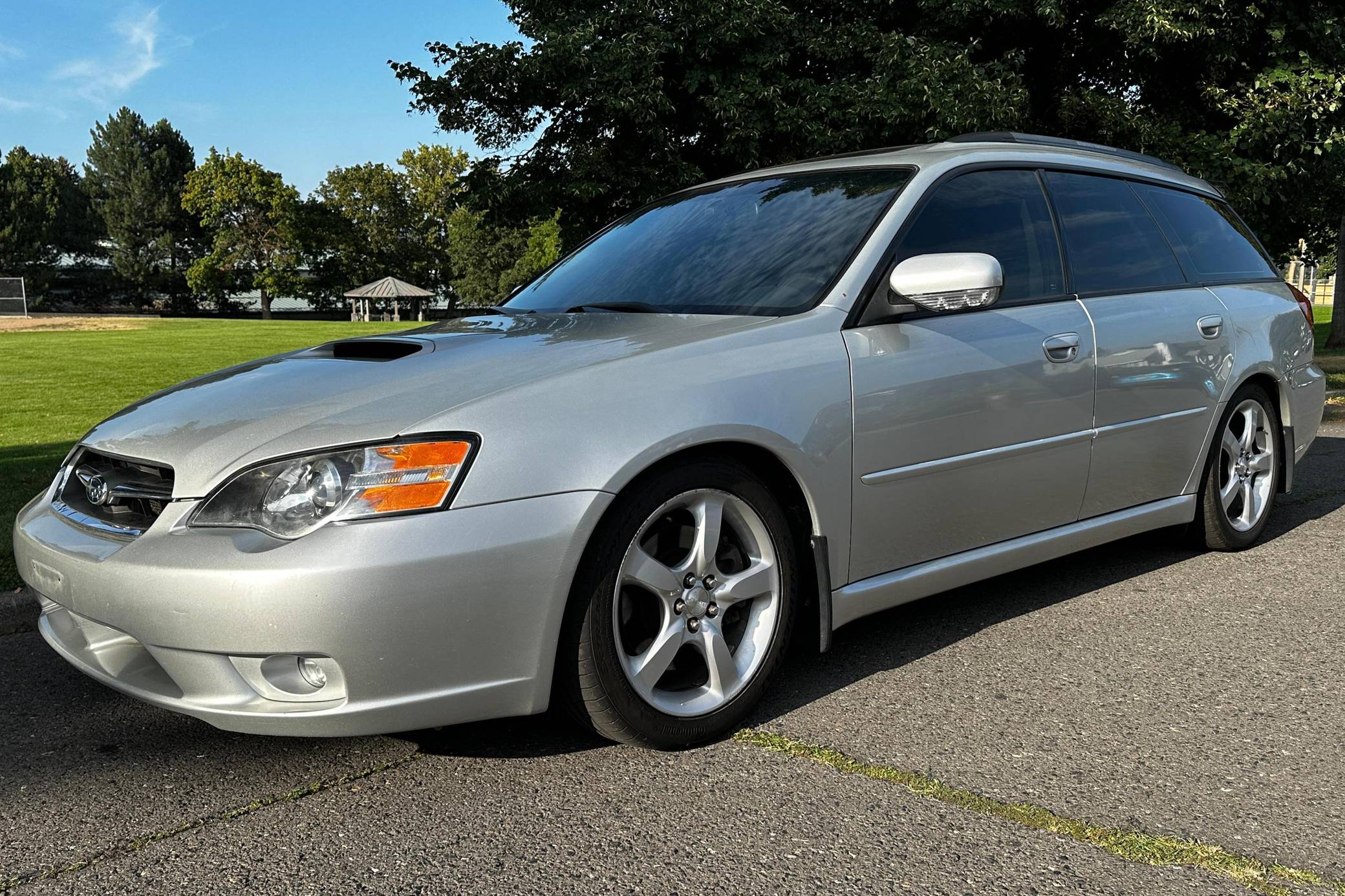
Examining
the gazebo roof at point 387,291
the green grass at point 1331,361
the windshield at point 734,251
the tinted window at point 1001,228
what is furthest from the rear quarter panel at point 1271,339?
the gazebo roof at point 387,291

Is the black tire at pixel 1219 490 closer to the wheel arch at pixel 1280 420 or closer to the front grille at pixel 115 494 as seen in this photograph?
the wheel arch at pixel 1280 420

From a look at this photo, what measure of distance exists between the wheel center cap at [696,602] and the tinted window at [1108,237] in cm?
191

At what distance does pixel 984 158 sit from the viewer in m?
3.92

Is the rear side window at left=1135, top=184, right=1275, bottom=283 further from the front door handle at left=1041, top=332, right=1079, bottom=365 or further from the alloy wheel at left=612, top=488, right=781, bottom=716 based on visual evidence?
the alloy wheel at left=612, top=488, right=781, bottom=716

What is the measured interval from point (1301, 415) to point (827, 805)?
3738mm

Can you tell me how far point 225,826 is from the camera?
2.49m

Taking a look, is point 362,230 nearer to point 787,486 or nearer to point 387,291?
point 387,291

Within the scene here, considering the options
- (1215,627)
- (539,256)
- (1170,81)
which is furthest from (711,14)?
(539,256)

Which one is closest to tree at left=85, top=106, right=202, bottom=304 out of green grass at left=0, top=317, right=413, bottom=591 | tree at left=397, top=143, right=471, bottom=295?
tree at left=397, top=143, right=471, bottom=295

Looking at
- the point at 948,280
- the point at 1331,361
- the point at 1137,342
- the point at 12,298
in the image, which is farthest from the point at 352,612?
the point at 12,298

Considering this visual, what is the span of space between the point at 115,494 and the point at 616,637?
126 cm

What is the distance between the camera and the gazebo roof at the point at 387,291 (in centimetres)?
6856

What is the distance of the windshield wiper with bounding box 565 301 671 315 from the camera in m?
3.51

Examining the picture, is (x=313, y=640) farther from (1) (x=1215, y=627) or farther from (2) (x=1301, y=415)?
(2) (x=1301, y=415)
